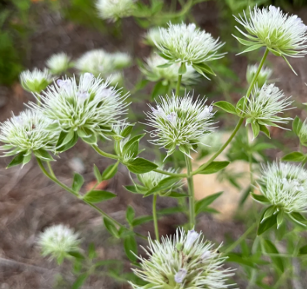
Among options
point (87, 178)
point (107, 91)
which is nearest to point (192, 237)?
point (107, 91)

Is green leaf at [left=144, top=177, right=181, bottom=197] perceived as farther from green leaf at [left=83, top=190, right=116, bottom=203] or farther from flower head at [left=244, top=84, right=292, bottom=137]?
flower head at [left=244, top=84, right=292, bottom=137]

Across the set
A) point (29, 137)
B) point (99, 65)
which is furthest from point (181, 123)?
point (99, 65)

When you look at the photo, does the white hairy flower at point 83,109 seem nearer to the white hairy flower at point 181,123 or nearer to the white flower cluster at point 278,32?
the white hairy flower at point 181,123

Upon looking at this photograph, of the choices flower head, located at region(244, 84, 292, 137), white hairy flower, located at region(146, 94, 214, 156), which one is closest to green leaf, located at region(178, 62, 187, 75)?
white hairy flower, located at region(146, 94, 214, 156)

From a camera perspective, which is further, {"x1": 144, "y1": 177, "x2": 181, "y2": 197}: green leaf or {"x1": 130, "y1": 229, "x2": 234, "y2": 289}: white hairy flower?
{"x1": 144, "y1": 177, "x2": 181, "y2": 197}: green leaf

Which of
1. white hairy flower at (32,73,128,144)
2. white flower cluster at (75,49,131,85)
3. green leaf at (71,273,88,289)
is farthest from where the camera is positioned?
white flower cluster at (75,49,131,85)

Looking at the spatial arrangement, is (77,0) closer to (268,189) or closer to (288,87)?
(288,87)
